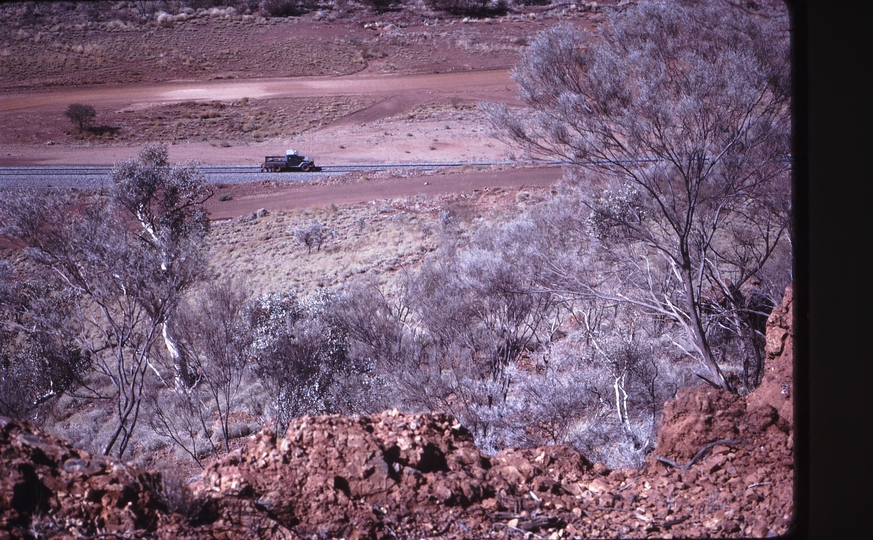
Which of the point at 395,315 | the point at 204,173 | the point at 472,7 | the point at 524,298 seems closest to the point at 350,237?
the point at 204,173

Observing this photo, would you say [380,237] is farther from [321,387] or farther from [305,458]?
[305,458]

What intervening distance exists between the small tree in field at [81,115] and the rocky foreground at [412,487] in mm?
19250

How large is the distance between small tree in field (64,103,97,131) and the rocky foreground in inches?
758

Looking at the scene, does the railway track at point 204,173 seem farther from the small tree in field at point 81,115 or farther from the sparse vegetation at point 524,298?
the sparse vegetation at point 524,298

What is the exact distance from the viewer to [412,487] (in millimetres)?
3137

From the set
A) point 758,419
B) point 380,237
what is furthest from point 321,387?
point 380,237

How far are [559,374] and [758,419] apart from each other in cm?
Result: 473

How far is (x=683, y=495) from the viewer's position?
3416 millimetres

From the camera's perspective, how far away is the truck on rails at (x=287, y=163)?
67.9 feet

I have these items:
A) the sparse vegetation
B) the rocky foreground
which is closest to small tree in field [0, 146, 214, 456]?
the sparse vegetation

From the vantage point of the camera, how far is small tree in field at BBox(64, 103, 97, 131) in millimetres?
18859

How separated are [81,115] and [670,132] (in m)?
19.0

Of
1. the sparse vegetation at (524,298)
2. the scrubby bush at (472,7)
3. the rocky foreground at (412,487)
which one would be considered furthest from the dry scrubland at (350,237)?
the rocky foreground at (412,487)

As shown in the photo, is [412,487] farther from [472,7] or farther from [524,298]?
[472,7]
